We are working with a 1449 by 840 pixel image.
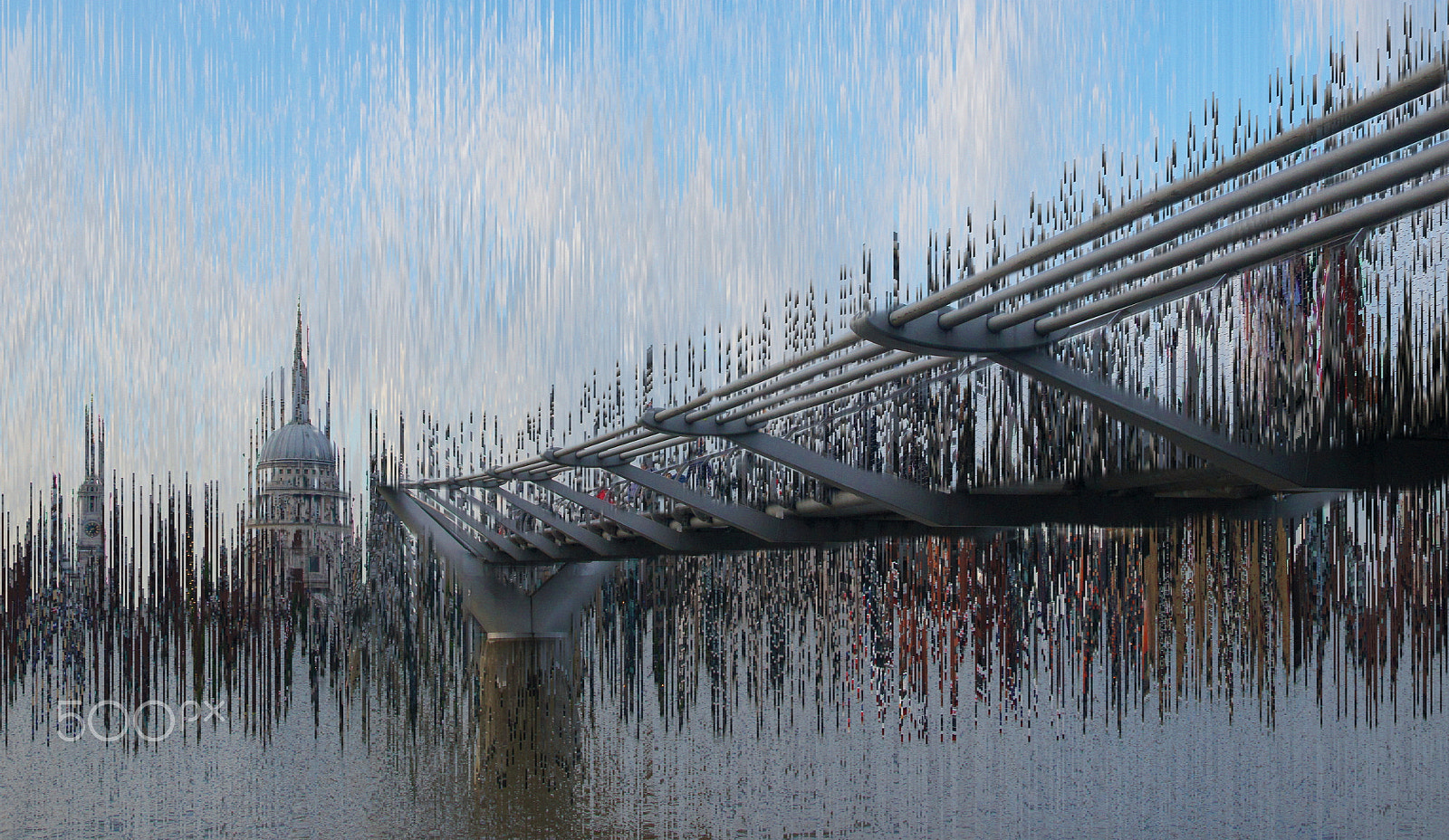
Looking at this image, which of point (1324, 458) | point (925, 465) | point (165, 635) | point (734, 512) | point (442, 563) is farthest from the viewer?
point (165, 635)

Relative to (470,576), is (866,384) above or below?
above

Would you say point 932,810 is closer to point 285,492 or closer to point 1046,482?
point 1046,482

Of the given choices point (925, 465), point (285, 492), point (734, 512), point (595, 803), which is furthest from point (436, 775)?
point (285, 492)

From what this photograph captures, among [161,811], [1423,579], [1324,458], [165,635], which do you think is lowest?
[161,811]

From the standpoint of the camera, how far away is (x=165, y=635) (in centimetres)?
6162

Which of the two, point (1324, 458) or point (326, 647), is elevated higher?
point (1324, 458)

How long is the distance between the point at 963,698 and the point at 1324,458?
53.6 metres

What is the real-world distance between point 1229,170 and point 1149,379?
507 centimetres

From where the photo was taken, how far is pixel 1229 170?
31.8 ft

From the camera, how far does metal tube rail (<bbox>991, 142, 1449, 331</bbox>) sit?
8.31m

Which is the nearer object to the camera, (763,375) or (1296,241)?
(1296,241)

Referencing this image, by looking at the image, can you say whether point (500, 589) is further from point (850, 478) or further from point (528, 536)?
point (850, 478)

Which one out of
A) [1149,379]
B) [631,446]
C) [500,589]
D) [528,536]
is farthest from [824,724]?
[1149,379]

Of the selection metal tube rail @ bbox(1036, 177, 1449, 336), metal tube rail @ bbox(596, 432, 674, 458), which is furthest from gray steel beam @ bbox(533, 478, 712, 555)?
metal tube rail @ bbox(1036, 177, 1449, 336)
